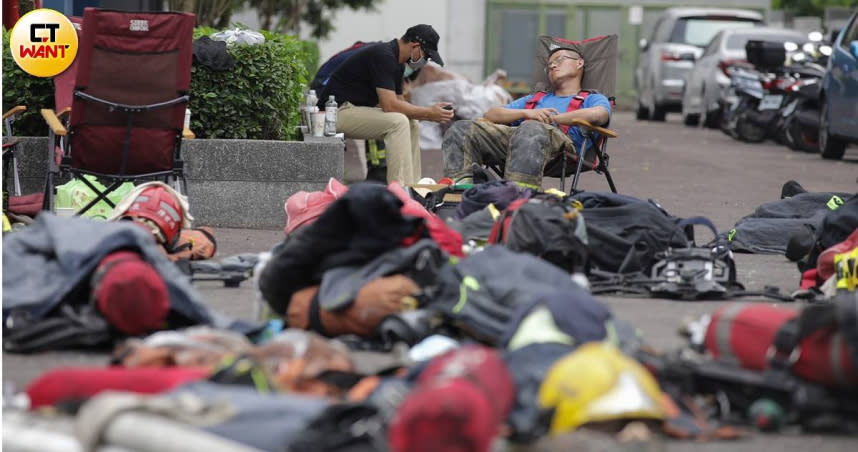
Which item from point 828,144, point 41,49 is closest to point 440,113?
point 41,49

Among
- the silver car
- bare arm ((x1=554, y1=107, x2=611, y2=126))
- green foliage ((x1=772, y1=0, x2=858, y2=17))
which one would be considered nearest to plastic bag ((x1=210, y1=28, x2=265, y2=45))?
bare arm ((x1=554, y1=107, x2=611, y2=126))

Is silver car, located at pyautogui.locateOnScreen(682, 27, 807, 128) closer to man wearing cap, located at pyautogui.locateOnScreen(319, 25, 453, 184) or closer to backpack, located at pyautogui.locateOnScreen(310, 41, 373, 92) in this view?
backpack, located at pyautogui.locateOnScreen(310, 41, 373, 92)

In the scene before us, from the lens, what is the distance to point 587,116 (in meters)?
10.4

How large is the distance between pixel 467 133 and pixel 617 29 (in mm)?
31908

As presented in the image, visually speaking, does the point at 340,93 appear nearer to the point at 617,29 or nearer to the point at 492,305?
the point at 492,305

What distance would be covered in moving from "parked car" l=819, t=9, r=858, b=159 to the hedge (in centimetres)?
865

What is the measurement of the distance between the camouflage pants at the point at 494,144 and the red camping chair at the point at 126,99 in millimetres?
1952

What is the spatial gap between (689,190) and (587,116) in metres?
4.14

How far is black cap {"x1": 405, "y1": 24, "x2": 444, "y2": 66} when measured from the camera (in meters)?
11.7

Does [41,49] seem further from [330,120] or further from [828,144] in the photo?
[828,144]

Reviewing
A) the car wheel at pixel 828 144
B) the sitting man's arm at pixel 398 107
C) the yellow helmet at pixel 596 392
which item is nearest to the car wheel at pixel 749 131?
the car wheel at pixel 828 144

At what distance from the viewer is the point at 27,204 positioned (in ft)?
30.1

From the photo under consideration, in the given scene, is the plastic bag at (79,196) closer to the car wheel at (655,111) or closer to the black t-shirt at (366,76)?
the black t-shirt at (366,76)

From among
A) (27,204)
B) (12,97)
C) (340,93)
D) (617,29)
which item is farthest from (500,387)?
(617,29)
